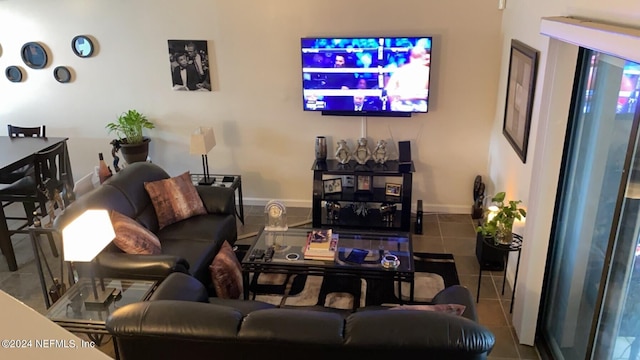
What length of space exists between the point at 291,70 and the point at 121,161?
2.34 meters

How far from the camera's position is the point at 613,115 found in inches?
98.9

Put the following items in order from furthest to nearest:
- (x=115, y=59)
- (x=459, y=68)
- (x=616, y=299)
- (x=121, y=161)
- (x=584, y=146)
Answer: (x=121, y=161), (x=115, y=59), (x=459, y=68), (x=584, y=146), (x=616, y=299)

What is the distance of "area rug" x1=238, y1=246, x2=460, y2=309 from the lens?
3.90m

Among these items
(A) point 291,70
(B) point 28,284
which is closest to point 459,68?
(A) point 291,70

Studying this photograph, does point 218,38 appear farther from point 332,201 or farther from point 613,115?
point 613,115

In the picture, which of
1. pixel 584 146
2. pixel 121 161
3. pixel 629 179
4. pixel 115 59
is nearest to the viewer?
pixel 629 179

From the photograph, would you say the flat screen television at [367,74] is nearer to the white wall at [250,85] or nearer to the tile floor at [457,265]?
the white wall at [250,85]

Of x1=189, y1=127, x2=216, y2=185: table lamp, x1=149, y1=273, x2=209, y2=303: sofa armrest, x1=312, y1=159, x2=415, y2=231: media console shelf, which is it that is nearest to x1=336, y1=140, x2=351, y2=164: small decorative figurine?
x1=312, y1=159, x2=415, y2=231: media console shelf

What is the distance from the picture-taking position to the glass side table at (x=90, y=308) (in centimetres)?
294

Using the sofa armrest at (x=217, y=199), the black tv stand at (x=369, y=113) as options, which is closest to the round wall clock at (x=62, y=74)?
the sofa armrest at (x=217, y=199)

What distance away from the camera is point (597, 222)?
2668 mm

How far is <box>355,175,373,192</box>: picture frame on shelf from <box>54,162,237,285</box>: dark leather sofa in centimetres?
139

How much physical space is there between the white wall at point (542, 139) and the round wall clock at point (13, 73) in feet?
17.2

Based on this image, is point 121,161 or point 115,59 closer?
point 115,59
